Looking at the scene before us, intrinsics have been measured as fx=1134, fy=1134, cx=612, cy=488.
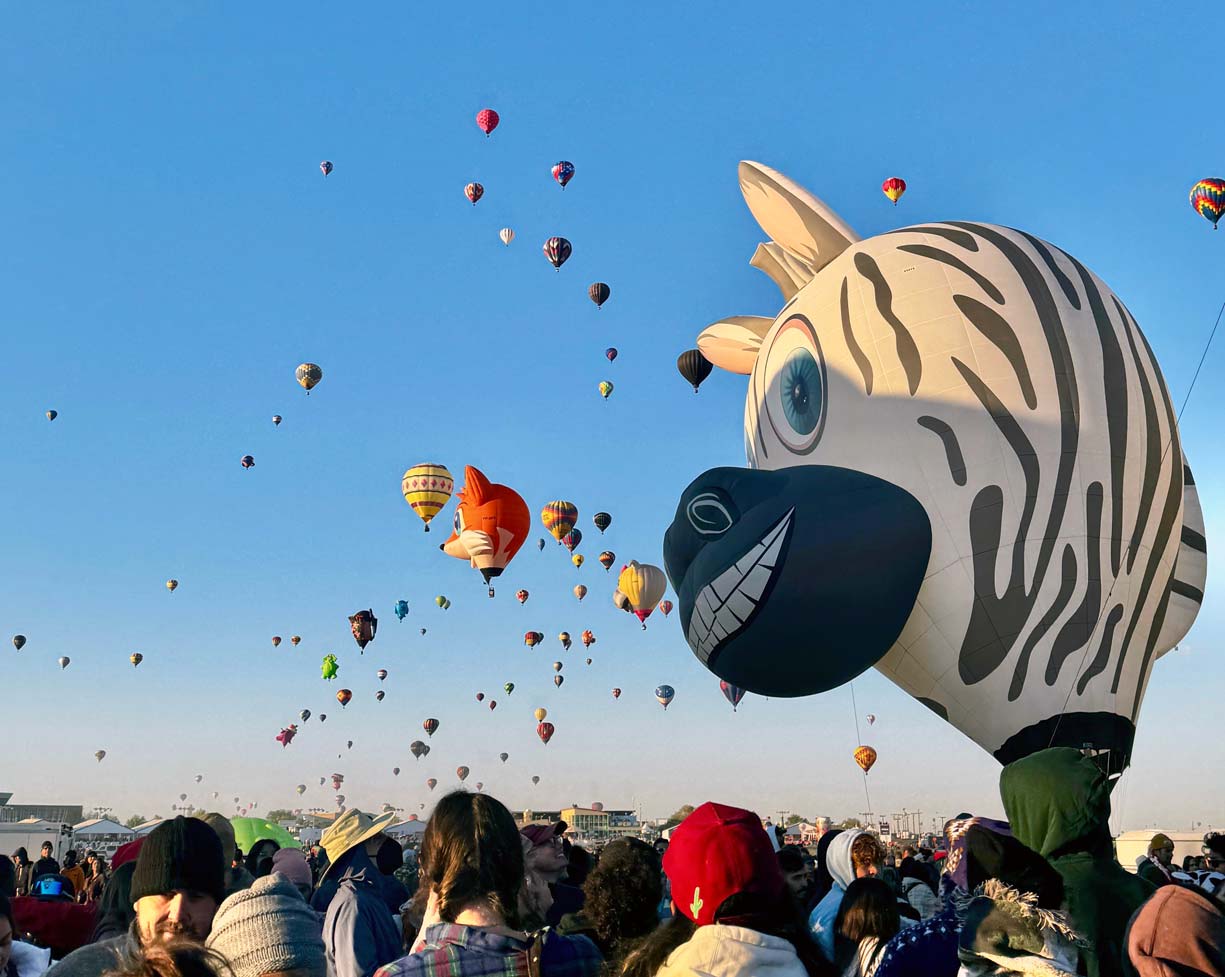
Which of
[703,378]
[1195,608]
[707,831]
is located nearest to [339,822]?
[707,831]

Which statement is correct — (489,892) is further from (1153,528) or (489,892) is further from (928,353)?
(1153,528)

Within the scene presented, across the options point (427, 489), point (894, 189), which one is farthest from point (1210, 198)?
point (427, 489)

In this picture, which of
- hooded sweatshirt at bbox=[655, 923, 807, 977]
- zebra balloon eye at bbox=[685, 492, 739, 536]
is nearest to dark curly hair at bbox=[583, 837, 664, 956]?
hooded sweatshirt at bbox=[655, 923, 807, 977]

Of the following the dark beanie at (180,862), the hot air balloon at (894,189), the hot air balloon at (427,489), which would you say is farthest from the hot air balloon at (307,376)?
the dark beanie at (180,862)

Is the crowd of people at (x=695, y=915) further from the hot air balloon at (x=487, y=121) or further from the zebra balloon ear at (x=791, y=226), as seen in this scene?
the hot air balloon at (x=487, y=121)

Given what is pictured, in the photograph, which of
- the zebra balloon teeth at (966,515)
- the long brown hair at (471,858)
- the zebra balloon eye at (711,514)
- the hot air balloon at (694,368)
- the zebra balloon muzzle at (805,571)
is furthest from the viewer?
the hot air balloon at (694,368)
